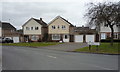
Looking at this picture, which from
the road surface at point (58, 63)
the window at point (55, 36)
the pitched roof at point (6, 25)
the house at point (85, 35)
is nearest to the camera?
the road surface at point (58, 63)

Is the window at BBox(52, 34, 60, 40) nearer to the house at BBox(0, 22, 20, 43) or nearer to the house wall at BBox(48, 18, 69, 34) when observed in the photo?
the house wall at BBox(48, 18, 69, 34)

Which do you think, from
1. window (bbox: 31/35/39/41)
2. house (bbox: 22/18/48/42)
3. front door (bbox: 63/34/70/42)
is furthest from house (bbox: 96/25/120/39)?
window (bbox: 31/35/39/41)

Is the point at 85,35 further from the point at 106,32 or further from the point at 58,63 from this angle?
the point at 58,63

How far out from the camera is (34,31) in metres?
56.2

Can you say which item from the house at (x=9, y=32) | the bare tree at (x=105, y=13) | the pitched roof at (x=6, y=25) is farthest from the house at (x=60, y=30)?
the pitched roof at (x=6, y=25)

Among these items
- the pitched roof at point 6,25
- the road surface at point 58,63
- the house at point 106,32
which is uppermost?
the pitched roof at point 6,25

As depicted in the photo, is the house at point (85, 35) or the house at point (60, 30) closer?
the house at point (85, 35)

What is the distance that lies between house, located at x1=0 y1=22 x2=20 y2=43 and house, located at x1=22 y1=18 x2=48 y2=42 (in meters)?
5.14

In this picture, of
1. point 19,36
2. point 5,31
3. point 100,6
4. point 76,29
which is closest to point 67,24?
point 76,29

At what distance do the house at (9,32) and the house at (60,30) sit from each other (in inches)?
538

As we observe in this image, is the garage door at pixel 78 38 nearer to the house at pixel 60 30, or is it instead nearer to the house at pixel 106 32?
the house at pixel 60 30

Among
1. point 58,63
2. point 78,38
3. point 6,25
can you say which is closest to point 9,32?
point 6,25

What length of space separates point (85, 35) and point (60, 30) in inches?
300

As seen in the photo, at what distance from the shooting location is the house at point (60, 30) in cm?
5231
